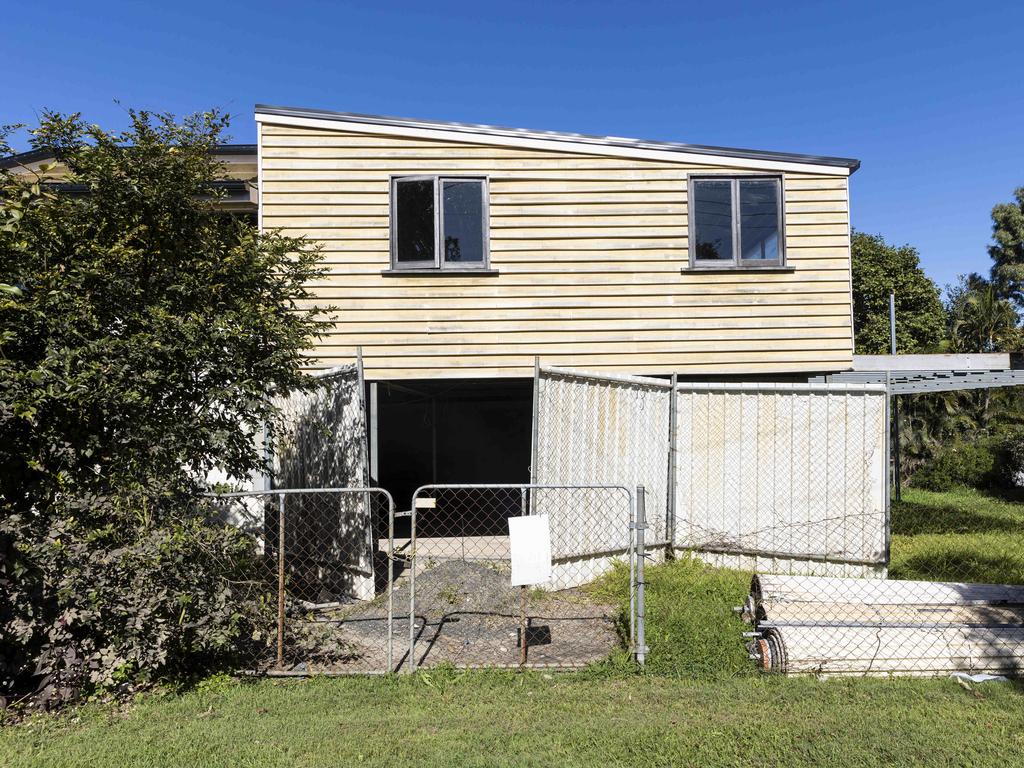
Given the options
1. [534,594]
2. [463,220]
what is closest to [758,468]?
[534,594]

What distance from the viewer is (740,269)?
8.90 m

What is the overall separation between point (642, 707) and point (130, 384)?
12.8 ft

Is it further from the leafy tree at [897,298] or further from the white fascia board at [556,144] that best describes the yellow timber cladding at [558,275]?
the leafy tree at [897,298]

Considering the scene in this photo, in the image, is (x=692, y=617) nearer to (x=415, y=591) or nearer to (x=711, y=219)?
(x=415, y=591)

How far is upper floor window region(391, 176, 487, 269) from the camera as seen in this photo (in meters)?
8.70

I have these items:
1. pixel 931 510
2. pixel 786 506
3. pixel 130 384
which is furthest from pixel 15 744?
pixel 931 510

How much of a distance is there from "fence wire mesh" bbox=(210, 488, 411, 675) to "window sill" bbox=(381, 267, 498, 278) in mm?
2811

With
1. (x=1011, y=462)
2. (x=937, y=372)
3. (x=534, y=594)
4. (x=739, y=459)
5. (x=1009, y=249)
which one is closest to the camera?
(x=534, y=594)

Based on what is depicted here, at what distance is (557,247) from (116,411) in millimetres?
5683

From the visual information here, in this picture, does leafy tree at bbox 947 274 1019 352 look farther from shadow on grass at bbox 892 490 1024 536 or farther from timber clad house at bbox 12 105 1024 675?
timber clad house at bbox 12 105 1024 675

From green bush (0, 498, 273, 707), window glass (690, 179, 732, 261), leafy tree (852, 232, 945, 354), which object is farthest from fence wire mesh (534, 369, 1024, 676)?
leafy tree (852, 232, 945, 354)

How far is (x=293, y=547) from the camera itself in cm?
814

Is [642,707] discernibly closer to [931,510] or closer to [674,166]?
[674,166]

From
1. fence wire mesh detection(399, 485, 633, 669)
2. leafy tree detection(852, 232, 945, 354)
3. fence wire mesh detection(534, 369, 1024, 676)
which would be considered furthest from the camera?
leafy tree detection(852, 232, 945, 354)
